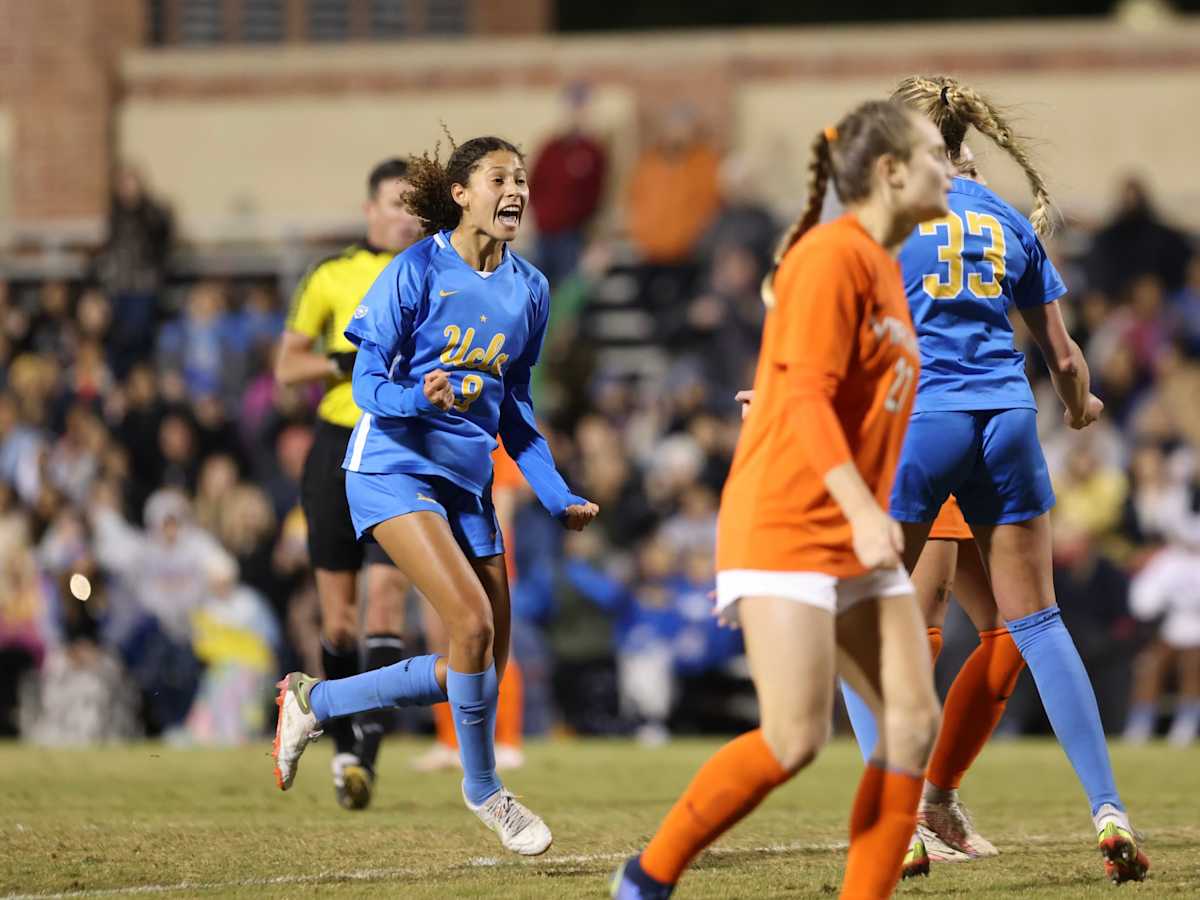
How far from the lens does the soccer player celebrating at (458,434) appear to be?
7047 mm

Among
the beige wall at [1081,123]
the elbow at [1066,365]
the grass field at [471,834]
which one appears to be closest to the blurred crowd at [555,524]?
the beige wall at [1081,123]

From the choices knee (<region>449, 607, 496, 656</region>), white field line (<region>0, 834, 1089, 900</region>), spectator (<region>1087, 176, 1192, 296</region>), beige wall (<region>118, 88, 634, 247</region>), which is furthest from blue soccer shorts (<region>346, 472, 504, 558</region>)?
beige wall (<region>118, 88, 634, 247</region>)

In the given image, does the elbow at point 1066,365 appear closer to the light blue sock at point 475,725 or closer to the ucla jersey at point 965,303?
the ucla jersey at point 965,303

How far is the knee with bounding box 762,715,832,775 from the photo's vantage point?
5.08 metres

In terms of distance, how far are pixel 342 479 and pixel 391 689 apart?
6.21 feet

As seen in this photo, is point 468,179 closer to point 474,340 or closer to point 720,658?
point 474,340

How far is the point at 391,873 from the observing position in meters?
6.75

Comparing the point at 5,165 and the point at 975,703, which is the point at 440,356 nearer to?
the point at 975,703

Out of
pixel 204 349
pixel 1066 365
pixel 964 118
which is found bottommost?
pixel 204 349

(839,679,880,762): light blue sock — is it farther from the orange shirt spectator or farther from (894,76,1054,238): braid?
the orange shirt spectator

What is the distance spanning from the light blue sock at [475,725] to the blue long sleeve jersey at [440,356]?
0.65 meters

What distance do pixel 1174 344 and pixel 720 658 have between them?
451cm

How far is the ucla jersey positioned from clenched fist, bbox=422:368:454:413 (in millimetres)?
1484

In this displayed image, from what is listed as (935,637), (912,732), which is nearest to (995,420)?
(935,637)
